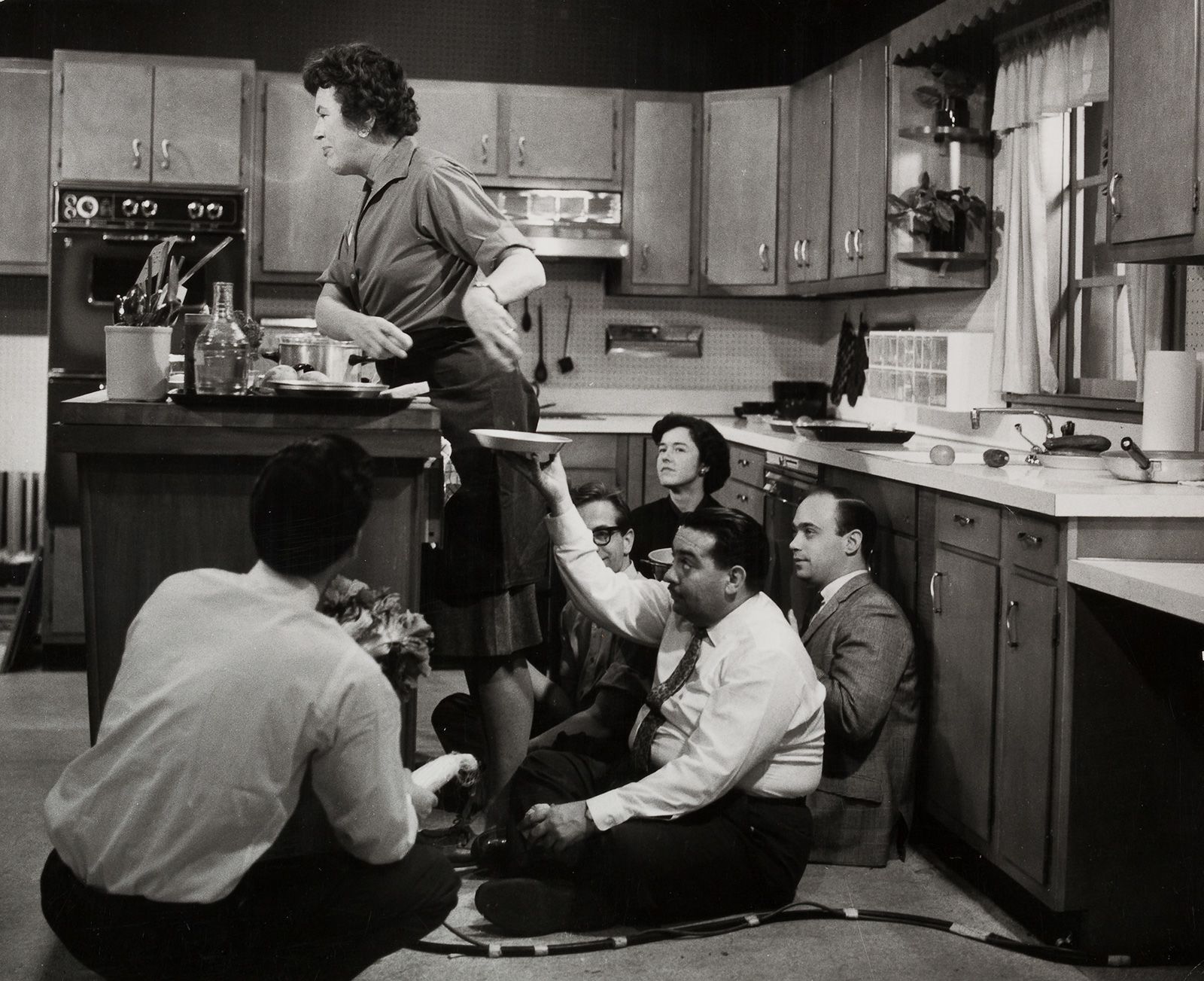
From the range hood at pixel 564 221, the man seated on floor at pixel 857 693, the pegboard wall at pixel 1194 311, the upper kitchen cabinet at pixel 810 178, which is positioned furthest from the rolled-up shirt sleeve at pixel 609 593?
the range hood at pixel 564 221

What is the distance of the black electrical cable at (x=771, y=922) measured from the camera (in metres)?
2.74

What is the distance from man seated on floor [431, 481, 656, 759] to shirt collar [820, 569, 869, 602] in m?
0.47

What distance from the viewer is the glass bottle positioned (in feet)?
6.68

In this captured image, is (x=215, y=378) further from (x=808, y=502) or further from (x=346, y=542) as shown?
(x=808, y=502)

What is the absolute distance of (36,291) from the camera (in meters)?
6.31

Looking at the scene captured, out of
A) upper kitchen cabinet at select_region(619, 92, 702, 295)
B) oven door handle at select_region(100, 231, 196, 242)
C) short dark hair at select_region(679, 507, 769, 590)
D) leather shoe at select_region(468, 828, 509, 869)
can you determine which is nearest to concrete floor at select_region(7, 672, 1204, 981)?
leather shoe at select_region(468, 828, 509, 869)

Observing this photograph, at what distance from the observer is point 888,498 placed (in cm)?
389

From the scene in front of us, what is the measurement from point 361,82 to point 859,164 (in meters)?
3.46

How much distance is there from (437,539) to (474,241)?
0.54 meters

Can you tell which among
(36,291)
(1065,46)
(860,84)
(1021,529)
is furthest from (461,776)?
(36,291)

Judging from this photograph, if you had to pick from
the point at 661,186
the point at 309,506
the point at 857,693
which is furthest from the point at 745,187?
the point at 309,506

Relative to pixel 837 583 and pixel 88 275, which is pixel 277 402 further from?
pixel 88 275

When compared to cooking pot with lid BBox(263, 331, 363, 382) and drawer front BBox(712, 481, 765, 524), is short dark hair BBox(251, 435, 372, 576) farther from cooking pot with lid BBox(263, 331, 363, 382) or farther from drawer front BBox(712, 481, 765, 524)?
drawer front BBox(712, 481, 765, 524)

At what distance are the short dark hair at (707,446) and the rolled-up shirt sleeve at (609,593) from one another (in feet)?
3.33
